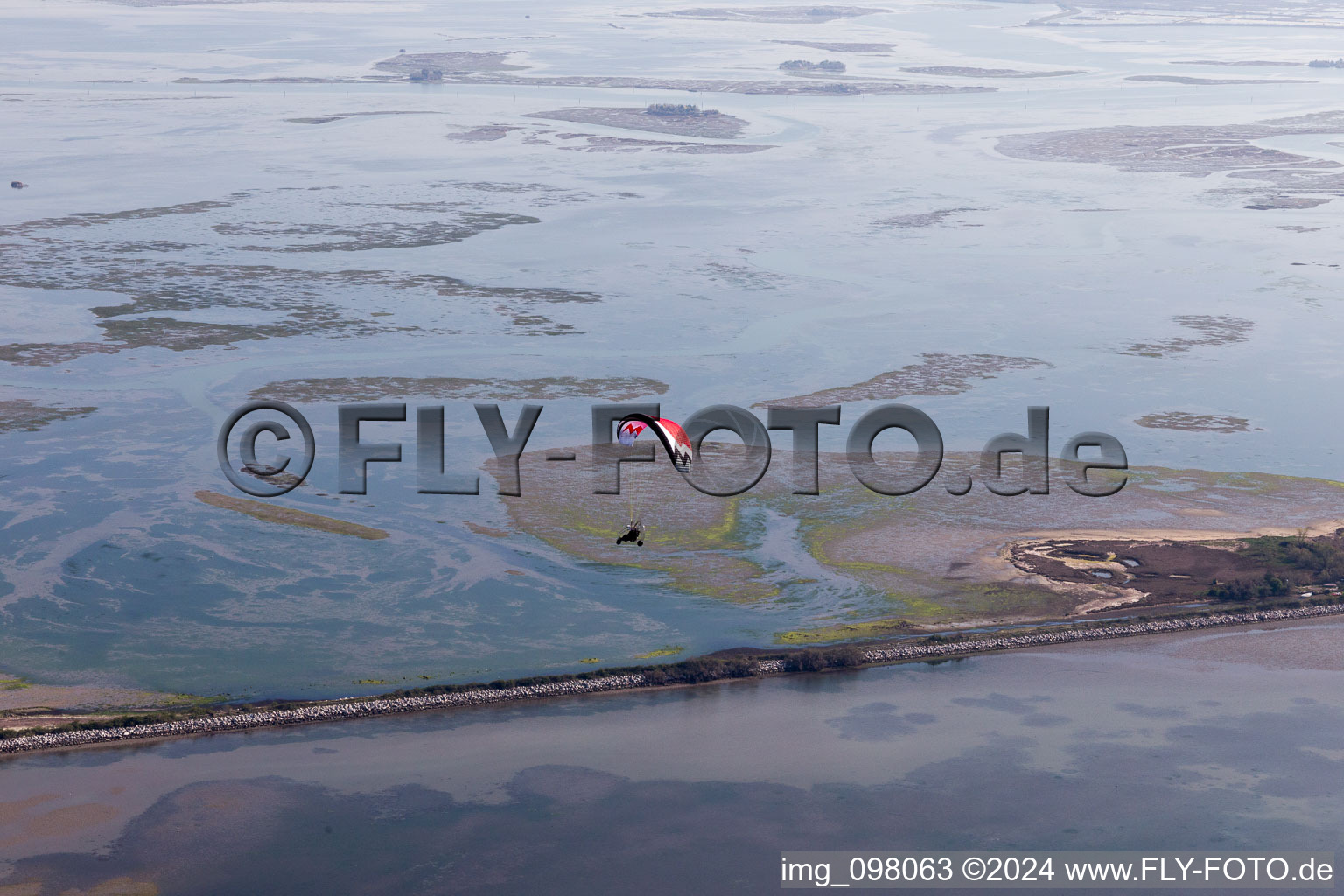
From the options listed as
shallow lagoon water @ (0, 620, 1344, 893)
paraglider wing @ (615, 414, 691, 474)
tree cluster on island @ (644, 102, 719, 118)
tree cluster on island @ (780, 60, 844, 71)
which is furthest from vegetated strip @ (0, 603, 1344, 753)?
tree cluster on island @ (780, 60, 844, 71)

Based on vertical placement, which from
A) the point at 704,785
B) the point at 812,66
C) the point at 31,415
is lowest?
the point at 704,785

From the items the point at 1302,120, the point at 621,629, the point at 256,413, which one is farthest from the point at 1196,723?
the point at 1302,120

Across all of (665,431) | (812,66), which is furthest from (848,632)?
(812,66)

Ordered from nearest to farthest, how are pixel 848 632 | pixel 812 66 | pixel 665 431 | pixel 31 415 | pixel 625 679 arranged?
pixel 625 679 → pixel 665 431 → pixel 848 632 → pixel 31 415 → pixel 812 66

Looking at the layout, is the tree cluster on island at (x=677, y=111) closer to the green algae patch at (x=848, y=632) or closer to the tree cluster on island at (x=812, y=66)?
the tree cluster on island at (x=812, y=66)

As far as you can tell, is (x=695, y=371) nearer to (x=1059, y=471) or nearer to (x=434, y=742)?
(x=1059, y=471)

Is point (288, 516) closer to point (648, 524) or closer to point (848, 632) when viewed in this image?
point (648, 524)

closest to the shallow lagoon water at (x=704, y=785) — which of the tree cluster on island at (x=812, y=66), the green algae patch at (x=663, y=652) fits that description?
the green algae patch at (x=663, y=652)
